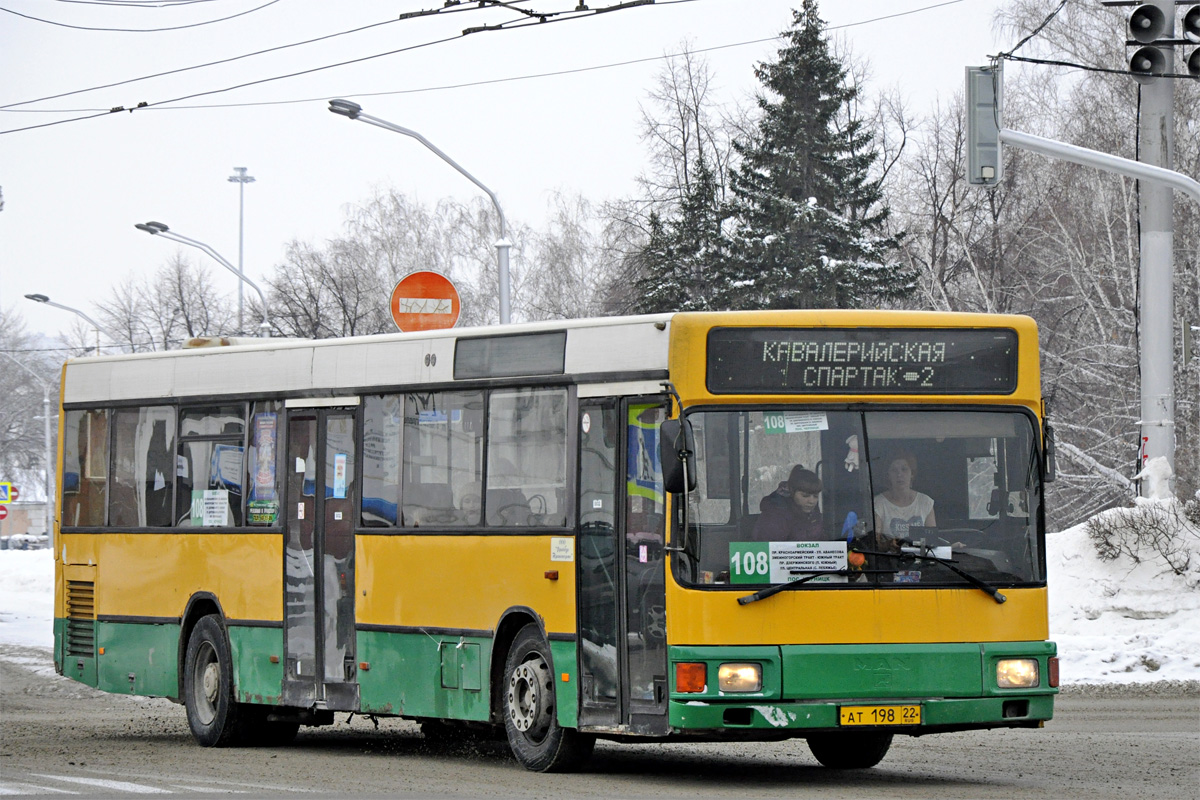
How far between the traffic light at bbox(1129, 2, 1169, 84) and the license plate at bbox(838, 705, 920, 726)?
344 inches

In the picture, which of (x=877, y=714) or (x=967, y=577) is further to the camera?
(x=967, y=577)

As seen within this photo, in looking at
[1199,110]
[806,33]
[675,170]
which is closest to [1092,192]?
[1199,110]

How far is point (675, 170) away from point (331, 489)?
42.9 meters

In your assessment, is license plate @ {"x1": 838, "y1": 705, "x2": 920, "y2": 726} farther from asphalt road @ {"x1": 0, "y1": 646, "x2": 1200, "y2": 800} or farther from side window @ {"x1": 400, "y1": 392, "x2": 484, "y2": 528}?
side window @ {"x1": 400, "y1": 392, "x2": 484, "y2": 528}

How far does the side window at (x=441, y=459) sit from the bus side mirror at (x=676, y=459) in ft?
8.02

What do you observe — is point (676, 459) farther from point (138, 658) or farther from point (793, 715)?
point (138, 658)

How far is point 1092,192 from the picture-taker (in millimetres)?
44406

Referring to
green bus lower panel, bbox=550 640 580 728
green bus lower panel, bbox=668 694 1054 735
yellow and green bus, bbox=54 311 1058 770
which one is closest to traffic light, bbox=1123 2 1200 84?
yellow and green bus, bbox=54 311 1058 770

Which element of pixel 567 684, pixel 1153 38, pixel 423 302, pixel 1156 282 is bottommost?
pixel 567 684

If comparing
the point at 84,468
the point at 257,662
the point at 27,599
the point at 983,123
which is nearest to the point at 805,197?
the point at 27,599

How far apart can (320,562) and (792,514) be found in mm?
4728

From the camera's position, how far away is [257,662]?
593 inches

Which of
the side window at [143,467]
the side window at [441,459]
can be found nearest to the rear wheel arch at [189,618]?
the side window at [143,467]

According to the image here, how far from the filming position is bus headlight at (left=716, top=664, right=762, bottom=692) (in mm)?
10734
